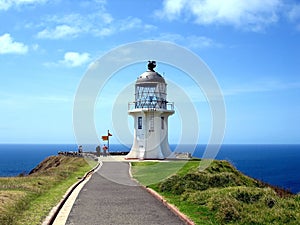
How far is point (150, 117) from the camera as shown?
37.9 m

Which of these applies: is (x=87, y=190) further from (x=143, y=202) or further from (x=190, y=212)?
(x=190, y=212)

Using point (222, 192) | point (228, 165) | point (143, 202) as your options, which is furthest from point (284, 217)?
point (228, 165)

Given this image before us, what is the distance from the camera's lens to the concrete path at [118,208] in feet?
35.6

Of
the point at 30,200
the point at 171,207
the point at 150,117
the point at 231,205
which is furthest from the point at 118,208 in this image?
the point at 150,117

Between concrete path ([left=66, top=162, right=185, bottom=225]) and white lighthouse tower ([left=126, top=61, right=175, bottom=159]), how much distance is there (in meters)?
19.3

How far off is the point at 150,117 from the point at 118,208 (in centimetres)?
2531

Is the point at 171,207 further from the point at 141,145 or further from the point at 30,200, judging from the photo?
the point at 141,145

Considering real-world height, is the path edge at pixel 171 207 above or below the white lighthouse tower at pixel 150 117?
below

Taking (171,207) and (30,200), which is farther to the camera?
(30,200)

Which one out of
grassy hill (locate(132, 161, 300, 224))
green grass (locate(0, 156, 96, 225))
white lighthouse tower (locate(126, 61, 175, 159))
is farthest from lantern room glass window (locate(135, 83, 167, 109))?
grassy hill (locate(132, 161, 300, 224))

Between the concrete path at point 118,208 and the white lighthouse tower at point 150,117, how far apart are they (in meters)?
19.3

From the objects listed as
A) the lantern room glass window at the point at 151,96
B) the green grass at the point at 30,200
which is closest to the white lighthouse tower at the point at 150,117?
the lantern room glass window at the point at 151,96

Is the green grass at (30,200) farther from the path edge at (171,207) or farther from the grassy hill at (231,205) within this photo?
the grassy hill at (231,205)

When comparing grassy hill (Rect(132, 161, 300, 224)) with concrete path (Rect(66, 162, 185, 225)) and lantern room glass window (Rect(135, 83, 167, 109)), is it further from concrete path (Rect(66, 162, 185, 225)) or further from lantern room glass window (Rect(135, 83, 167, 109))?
lantern room glass window (Rect(135, 83, 167, 109))
